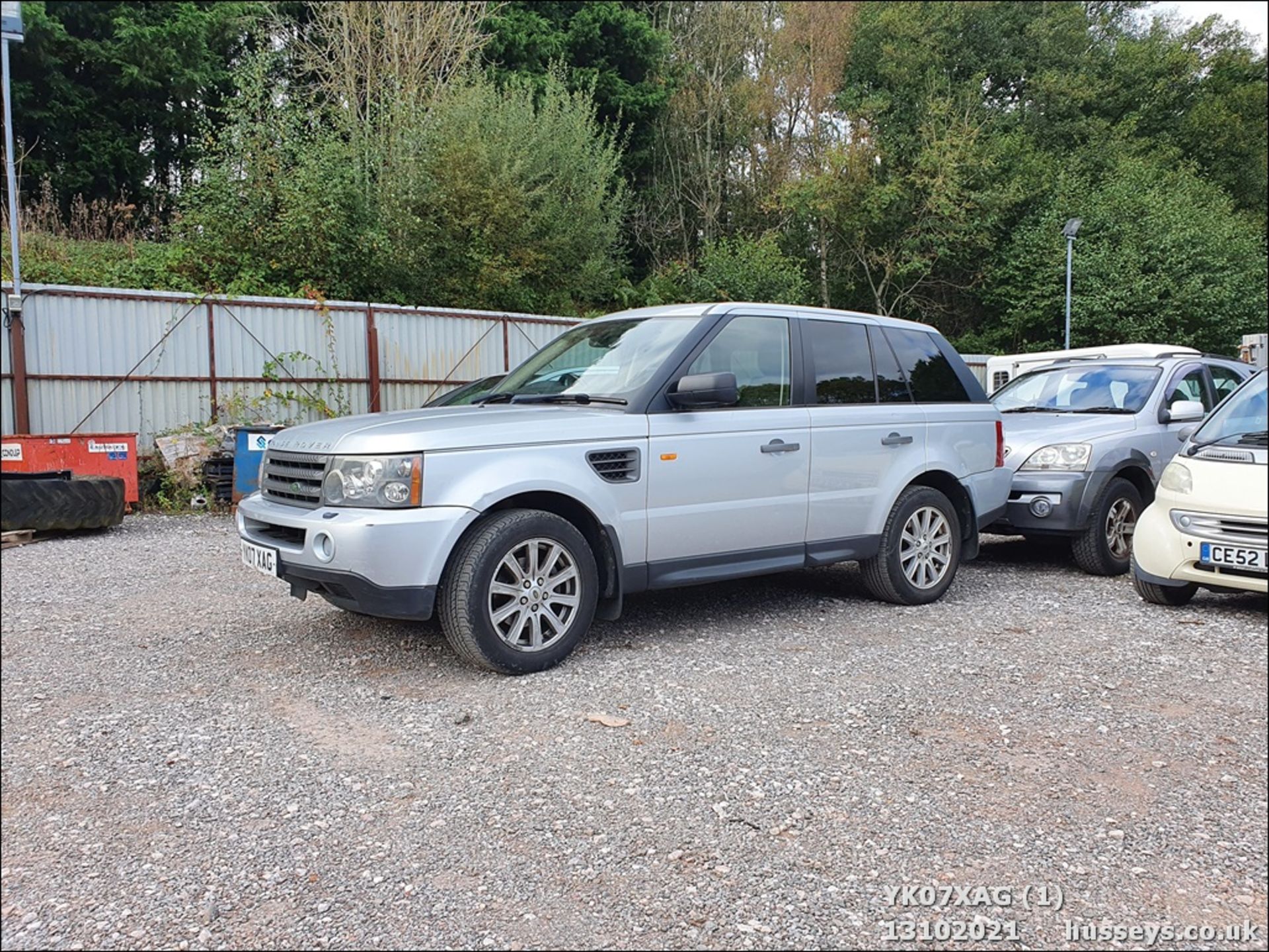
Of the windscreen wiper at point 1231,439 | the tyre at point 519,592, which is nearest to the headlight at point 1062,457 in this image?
the windscreen wiper at point 1231,439

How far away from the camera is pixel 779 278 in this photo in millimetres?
22844

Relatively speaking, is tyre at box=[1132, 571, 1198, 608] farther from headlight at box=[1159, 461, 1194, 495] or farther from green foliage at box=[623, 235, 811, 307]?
green foliage at box=[623, 235, 811, 307]

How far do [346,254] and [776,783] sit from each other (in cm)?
1359

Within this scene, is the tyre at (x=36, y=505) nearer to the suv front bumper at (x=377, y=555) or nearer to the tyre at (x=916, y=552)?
the suv front bumper at (x=377, y=555)

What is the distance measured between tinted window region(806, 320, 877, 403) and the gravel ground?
71.1 inches

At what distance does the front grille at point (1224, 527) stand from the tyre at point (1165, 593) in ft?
1.01

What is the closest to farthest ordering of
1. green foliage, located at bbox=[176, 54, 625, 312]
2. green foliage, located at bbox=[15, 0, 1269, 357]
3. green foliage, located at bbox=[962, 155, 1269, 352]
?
green foliage, located at bbox=[176, 54, 625, 312]
green foliage, located at bbox=[15, 0, 1269, 357]
green foliage, located at bbox=[962, 155, 1269, 352]

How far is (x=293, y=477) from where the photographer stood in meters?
4.57

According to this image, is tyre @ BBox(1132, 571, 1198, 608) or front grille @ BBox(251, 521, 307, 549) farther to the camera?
front grille @ BBox(251, 521, 307, 549)

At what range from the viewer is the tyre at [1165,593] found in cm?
352

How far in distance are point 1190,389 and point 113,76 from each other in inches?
330

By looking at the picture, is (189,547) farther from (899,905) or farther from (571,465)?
(899,905)

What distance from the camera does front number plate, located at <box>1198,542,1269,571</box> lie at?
1703 millimetres

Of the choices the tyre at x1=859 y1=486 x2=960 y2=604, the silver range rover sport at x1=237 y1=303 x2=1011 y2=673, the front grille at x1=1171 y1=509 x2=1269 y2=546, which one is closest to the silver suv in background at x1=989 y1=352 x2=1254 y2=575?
the silver range rover sport at x1=237 y1=303 x2=1011 y2=673
